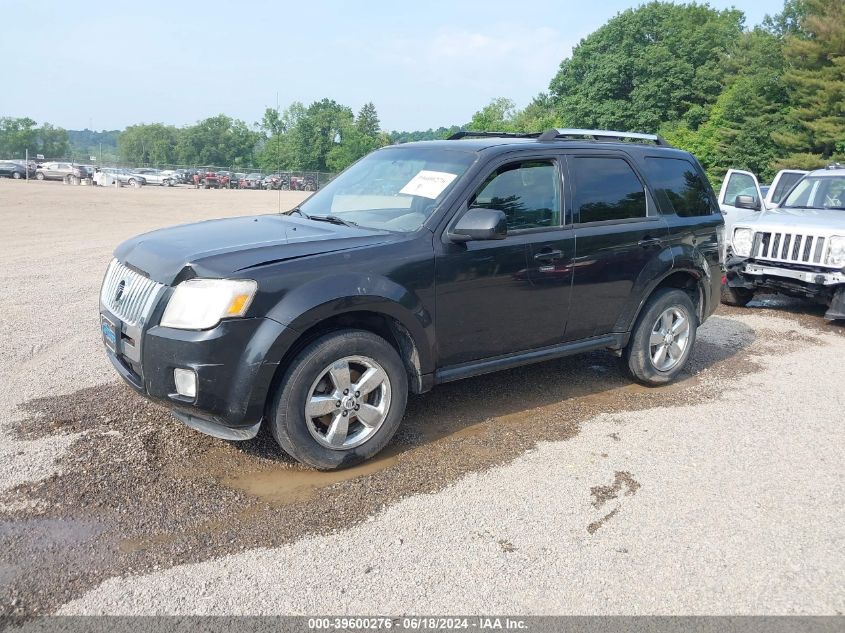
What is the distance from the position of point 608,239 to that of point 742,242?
15.9ft

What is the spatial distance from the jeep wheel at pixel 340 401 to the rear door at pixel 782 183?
9130 millimetres

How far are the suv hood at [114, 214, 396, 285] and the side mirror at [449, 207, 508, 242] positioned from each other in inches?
16.1

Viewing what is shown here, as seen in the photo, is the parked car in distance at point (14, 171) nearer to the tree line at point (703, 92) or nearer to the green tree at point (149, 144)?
the tree line at point (703, 92)

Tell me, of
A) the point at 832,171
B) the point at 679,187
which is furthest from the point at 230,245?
the point at 832,171

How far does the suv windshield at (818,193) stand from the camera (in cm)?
934

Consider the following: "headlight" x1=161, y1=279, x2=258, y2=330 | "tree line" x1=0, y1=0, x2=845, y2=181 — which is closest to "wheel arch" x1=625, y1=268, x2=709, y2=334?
"headlight" x1=161, y1=279, x2=258, y2=330

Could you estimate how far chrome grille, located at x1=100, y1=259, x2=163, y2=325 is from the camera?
3.85m

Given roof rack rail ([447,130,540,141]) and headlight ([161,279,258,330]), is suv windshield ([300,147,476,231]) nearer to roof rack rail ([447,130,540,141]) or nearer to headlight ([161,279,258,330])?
roof rack rail ([447,130,540,141])

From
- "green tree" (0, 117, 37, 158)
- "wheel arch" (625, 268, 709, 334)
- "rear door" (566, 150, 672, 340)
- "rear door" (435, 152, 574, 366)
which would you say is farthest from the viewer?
"green tree" (0, 117, 37, 158)

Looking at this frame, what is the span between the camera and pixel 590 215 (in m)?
5.16

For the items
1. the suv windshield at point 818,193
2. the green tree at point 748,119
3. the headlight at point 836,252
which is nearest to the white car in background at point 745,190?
the suv windshield at point 818,193

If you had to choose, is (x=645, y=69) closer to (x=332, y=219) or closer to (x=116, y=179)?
(x=116, y=179)

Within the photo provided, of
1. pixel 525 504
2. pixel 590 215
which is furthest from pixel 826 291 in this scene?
pixel 525 504

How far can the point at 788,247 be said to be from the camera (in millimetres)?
8578
